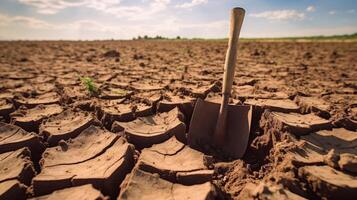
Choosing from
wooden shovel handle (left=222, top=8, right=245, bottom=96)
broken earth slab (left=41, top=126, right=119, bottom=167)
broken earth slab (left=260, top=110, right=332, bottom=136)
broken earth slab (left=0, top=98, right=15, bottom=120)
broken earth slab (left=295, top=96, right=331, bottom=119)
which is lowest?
broken earth slab (left=0, top=98, right=15, bottom=120)

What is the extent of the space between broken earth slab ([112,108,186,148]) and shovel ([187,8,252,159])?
5.0 inches

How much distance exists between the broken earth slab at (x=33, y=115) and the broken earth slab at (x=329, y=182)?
2.15m

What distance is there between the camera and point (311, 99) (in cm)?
326

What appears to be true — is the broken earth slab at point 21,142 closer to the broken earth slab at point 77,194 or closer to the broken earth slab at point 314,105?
the broken earth slab at point 77,194

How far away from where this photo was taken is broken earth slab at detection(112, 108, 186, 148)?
88.8 inches

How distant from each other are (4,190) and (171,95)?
203 centimetres

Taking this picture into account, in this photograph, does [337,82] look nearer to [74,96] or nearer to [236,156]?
[236,156]

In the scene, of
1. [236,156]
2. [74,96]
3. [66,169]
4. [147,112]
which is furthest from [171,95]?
[66,169]

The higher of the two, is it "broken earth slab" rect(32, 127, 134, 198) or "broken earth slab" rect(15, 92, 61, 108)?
"broken earth slab" rect(32, 127, 134, 198)

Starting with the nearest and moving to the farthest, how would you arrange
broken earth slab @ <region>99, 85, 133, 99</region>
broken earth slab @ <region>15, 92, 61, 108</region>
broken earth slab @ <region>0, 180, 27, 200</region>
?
broken earth slab @ <region>0, 180, 27, 200</region> < broken earth slab @ <region>15, 92, 61, 108</region> < broken earth slab @ <region>99, 85, 133, 99</region>

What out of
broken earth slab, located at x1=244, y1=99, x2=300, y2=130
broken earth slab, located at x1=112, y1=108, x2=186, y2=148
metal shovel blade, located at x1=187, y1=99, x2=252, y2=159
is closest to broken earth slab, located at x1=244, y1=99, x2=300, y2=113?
broken earth slab, located at x1=244, y1=99, x2=300, y2=130

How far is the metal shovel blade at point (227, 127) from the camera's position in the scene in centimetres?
231

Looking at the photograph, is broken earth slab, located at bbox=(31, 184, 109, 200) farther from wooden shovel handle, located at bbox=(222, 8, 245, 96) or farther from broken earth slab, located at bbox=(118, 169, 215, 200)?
wooden shovel handle, located at bbox=(222, 8, 245, 96)

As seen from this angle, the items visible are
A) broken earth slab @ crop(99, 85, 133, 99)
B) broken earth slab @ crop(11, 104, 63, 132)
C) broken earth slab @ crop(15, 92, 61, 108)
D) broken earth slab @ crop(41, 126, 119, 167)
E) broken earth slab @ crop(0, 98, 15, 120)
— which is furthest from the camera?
broken earth slab @ crop(99, 85, 133, 99)
